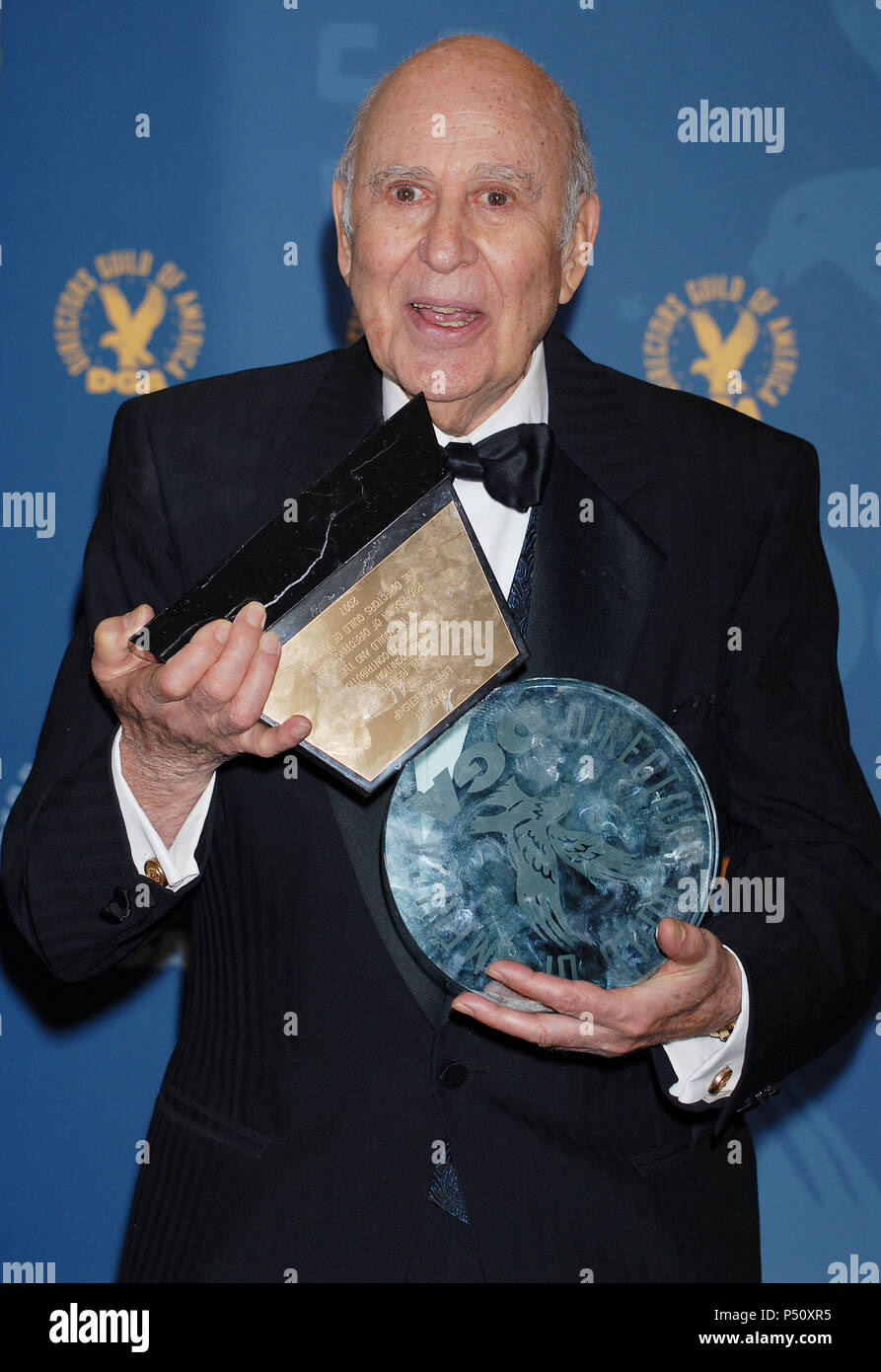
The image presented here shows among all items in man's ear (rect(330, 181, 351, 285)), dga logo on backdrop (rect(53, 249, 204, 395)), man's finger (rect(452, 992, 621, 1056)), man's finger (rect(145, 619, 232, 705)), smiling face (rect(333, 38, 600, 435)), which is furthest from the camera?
dga logo on backdrop (rect(53, 249, 204, 395))

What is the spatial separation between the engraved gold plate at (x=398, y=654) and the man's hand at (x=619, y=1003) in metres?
0.24

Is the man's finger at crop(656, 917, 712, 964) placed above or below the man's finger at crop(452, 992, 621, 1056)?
above

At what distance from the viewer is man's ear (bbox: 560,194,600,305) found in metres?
1.60

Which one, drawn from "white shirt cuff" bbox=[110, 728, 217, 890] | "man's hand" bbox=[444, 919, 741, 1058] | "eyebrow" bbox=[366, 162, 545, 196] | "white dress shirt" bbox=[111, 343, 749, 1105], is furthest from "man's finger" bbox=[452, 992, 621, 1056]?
"eyebrow" bbox=[366, 162, 545, 196]

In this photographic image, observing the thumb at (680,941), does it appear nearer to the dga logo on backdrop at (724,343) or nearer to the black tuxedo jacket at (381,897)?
the black tuxedo jacket at (381,897)

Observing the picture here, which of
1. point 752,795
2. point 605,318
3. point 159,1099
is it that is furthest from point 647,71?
point 159,1099

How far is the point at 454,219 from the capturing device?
144cm

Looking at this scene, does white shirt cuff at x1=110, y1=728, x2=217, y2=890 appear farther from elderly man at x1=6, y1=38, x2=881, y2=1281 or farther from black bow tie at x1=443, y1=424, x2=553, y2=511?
black bow tie at x1=443, y1=424, x2=553, y2=511

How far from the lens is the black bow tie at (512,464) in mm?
1489

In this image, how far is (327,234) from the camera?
2398mm

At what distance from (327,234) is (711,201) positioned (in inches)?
27.8

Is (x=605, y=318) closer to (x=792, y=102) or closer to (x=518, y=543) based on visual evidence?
(x=792, y=102)

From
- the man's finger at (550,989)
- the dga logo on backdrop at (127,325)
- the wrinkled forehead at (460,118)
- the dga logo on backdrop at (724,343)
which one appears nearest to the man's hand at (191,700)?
the man's finger at (550,989)

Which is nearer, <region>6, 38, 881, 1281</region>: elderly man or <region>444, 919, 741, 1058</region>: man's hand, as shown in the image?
<region>444, 919, 741, 1058</region>: man's hand
